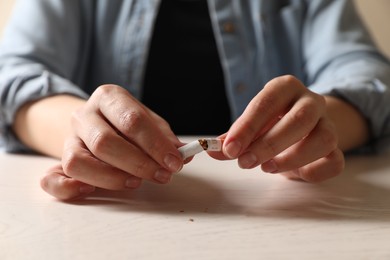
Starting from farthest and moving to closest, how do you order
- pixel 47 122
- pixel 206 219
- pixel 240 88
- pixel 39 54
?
pixel 240 88
pixel 39 54
pixel 47 122
pixel 206 219

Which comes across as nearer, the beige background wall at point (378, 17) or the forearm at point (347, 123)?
the forearm at point (347, 123)

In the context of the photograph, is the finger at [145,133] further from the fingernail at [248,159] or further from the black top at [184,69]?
the black top at [184,69]

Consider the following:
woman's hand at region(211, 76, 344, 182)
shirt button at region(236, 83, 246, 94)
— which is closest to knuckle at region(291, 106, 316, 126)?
woman's hand at region(211, 76, 344, 182)

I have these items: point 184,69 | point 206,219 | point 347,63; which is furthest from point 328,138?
point 184,69

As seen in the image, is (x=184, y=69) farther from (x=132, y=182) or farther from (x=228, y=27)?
(x=132, y=182)

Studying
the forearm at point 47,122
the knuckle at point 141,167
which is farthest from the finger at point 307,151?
the forearm at point 47,122

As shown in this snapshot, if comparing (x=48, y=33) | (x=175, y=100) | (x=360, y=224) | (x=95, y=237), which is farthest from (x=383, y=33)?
(x=95, y=237)

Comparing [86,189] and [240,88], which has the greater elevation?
[86,189]
